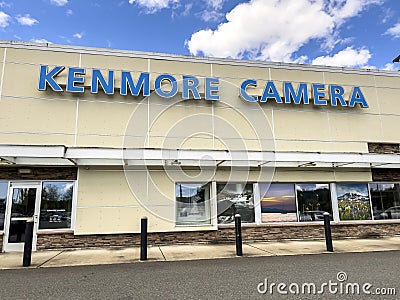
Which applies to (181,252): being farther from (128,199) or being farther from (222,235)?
(128,199)

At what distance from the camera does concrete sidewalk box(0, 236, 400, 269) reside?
8.20 metres

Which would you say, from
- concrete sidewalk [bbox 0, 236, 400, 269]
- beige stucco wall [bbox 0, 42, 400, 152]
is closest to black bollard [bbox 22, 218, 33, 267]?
concrete sidewalk [bbox 0, 236, 400, 269]

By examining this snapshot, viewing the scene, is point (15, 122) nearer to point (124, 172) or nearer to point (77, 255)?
point (124, 172)

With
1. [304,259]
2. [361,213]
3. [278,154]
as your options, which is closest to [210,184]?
[278,154]

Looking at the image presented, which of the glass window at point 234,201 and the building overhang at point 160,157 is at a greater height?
the building overhang at point 160,157

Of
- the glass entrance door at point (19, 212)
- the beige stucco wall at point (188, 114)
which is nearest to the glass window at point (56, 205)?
the glass entrance door at point (19, 212)

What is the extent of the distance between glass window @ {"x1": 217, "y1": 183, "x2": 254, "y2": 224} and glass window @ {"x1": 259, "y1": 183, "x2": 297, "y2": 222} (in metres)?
0.49

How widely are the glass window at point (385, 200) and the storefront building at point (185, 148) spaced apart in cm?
4

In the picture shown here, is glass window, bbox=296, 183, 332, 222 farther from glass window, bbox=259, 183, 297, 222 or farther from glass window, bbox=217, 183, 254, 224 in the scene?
glass window, bbox=217, 183, 254, 224

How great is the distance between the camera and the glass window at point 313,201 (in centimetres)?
1228

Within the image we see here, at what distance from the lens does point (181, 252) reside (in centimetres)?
935

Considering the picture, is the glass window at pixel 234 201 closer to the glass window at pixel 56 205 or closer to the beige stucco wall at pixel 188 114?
the beige stucco wall at pixel 188 114

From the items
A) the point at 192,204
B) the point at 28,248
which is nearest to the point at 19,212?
the point at 28,248

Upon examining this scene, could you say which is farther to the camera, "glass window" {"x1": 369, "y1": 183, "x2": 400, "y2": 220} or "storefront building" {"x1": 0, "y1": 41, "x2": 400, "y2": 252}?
"glass window" {"x1": 369, "y1": 183, "x2": 400, "y2": 220}
